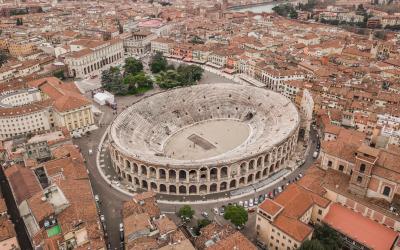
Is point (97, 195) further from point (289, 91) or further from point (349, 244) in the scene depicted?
point (289, 91)

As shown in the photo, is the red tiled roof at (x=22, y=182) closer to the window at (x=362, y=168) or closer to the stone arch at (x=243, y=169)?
the stone arch at (x=243, y=169)

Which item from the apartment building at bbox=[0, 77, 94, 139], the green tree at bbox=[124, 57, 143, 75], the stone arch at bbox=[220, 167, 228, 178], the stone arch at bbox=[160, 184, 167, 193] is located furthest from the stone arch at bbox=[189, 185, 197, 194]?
the green tree at bbox=[124, 57, 143, 75]

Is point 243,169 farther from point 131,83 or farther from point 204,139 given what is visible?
point 131,83

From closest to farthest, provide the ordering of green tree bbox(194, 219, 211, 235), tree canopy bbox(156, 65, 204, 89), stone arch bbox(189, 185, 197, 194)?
green tree bbox(194, 219, 211, 235), stone arch bbox(189, 185, 197, 194), tree canopy bbox(156, 65, 204, 89)

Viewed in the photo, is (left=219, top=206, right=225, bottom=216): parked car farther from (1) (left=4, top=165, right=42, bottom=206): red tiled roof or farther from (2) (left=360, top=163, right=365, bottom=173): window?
(1) (left=4, top=165, right=42, bottom=206): red tiled roof

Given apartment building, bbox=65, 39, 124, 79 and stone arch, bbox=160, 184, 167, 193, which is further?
apartment building, bbox=65, 39, 124, 79

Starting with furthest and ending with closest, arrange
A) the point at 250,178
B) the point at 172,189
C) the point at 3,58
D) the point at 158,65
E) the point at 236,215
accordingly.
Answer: the point at 3,58 → the point at 158,65 → the point at 250,178 → the point at 172,189 → the point at 236,215

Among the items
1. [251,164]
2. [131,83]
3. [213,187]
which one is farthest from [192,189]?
[131,83]
